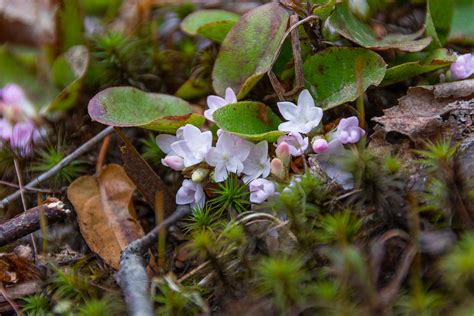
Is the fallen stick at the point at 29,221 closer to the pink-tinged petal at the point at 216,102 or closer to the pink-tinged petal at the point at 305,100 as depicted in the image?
the pink-tinged petal at the point at 216,102

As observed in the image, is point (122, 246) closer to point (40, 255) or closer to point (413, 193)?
point (40, 255)

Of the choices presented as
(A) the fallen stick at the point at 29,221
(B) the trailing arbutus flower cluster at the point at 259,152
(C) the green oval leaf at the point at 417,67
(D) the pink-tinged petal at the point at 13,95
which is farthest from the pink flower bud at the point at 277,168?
(D) the pink-tinged petal at the point at 13,95

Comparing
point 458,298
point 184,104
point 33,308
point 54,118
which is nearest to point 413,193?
point 458,298

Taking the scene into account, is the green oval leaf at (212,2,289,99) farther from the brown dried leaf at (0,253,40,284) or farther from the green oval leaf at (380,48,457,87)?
the brown dried leaf at (0,253,40,284)

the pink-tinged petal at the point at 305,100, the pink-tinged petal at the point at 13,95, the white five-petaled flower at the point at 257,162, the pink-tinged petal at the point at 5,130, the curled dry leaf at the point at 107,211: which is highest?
the pink-tinged petal at the point at 305,100

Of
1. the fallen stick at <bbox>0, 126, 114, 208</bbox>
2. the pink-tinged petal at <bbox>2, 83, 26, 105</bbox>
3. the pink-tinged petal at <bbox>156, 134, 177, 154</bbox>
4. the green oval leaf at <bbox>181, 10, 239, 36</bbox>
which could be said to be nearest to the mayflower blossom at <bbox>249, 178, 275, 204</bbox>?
the pink-tinged petal at <bbox>156, 134, 177, 154</bbox>

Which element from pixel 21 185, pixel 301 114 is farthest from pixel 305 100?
pixel 21 185
